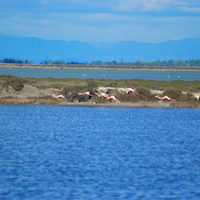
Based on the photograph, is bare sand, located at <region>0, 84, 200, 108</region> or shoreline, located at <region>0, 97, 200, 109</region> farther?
bare sand, located at <region>0, 84, 200, 108</region>

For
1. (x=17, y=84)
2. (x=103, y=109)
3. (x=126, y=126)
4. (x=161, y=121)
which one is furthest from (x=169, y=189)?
(x=17, y=84)

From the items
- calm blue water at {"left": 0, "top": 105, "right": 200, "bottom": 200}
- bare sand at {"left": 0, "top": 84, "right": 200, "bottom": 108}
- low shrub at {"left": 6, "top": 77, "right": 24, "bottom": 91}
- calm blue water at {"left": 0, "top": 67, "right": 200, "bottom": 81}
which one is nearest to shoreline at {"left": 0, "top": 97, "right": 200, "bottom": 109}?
bare sand at {"left": 0, "top": 84, "right": 200, "bottom": 108}

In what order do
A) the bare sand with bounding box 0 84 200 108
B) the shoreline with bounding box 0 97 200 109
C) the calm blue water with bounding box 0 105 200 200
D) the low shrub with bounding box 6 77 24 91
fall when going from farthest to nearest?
the low shrub with bounding box 6 77 24 91, the bare sand with bounding box 0 84 200 108, the shoreline with bounding box 0 97 200 109, the calm blue water with bounding box 0 105 200 200

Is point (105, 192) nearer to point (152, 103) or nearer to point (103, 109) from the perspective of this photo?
point (103, 109)

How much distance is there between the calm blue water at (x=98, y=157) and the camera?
40.9 feet

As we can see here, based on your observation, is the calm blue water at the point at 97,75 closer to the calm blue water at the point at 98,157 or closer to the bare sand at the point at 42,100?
the bare sand at the point at 42,100

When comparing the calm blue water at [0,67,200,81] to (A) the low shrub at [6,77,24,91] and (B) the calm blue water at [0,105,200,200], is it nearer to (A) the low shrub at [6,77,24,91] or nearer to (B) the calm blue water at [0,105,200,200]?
(A) the low shrub at [6,77,24,91]

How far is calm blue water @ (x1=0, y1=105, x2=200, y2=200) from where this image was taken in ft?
40.9

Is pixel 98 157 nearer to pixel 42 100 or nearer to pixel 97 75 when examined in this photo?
pixel 42 100

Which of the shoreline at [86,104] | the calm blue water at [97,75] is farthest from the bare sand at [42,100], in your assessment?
the calm blue water at [97,75]

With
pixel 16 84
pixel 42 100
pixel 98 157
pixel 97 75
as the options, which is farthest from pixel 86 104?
pixel 97 75

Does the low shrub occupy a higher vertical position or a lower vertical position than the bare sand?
higher

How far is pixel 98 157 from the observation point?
54.9 feet

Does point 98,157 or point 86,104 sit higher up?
point 86,104
